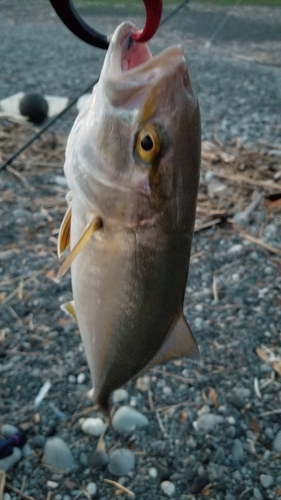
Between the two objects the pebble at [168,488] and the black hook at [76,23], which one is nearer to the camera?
the black hook at [76,23]

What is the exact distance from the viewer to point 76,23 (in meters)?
0.99

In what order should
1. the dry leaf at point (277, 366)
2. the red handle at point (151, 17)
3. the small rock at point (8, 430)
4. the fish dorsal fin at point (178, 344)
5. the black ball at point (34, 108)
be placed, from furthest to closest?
the black ball at point (34, 108) → the dry leaf at point (277, 366) → the small rock at point (8, 430) → the fish dorsal fin at point (178, 344) → the red handle at point (151, 17)

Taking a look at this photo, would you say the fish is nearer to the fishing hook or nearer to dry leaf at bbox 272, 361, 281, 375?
the fishing hook

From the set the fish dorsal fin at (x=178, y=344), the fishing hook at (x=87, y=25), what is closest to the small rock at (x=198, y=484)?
the fish dorsal fin at (x=178, y=344)

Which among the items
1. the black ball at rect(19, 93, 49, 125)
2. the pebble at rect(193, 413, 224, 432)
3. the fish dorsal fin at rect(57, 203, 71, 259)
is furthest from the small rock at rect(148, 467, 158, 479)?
the black ball at rect(19, 93, 49, 125)

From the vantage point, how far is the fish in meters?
0.90

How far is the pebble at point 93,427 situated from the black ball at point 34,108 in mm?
2415

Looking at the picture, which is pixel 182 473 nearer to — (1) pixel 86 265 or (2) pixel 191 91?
(1) pixel 86 265

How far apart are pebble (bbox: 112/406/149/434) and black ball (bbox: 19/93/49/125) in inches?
94.1

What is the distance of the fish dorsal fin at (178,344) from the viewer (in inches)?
44.1

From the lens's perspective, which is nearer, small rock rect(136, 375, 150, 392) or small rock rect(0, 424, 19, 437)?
small rock rect(0, 424, 19, 437)

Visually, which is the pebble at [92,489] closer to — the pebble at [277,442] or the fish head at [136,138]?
the pebble at [277,442]

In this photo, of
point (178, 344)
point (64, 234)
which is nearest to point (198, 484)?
point (178, 344)

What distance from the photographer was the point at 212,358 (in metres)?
2.30
